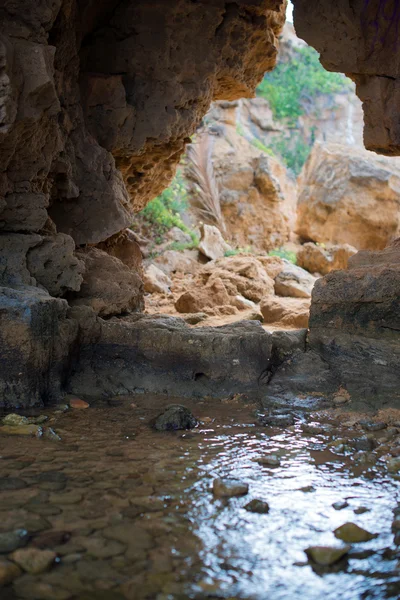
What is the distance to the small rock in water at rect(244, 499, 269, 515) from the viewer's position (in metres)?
2.40

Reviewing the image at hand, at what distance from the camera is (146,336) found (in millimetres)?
4492

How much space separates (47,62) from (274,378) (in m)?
2.74

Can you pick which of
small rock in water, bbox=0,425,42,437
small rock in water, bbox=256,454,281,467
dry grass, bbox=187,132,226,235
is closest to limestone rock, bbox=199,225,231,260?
dry grass, bbox=187,132,226,235

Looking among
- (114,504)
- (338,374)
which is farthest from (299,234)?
(114,504)

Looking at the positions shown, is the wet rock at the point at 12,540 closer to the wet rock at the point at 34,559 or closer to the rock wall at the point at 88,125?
the wet rock at the point at 34,559

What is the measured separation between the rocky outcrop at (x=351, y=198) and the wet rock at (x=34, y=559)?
Result: 13.1 meters

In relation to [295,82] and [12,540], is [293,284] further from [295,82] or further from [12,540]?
[295,82]

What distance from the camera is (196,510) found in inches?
94.7

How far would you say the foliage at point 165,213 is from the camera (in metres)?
13.2

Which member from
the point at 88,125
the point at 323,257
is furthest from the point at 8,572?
the point at 323,257

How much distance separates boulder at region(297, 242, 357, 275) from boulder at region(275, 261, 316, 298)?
2361 mm

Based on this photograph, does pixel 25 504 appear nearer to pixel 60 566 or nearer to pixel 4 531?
pixel 4 531

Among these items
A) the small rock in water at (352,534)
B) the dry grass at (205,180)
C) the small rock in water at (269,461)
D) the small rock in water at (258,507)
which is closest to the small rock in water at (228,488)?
the small rock in water at (258,507)

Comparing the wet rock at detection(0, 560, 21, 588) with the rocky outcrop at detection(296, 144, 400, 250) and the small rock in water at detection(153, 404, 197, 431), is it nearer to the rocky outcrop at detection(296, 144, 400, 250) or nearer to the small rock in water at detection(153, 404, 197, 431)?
the small rock in water at detection(153, 404, 197, 431)
